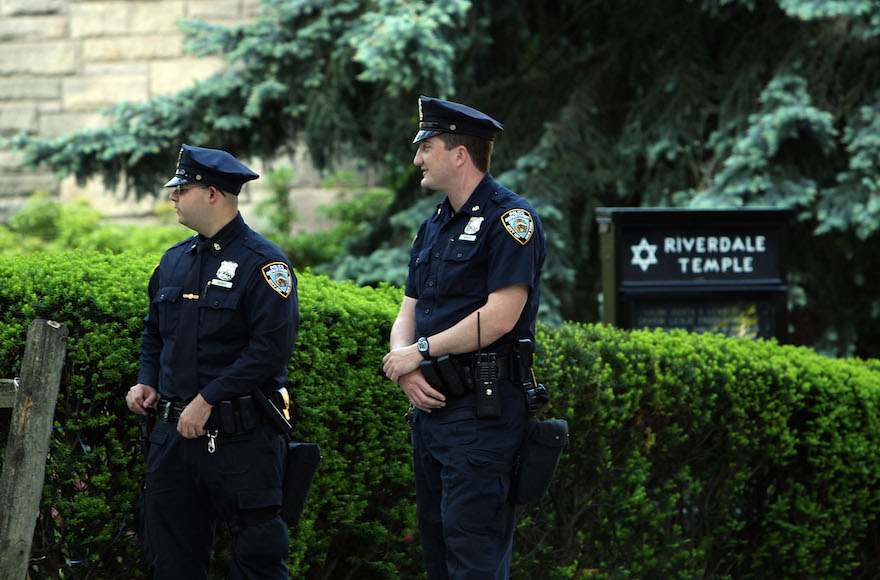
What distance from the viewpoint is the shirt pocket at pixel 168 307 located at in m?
3.72

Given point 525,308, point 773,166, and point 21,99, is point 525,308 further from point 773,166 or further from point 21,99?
point 21,99

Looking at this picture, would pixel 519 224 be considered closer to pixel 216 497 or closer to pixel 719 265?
pixel 216 497

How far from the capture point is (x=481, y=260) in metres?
3.72

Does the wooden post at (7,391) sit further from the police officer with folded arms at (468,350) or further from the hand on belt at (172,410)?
the police officer with folded arms at (468,350)

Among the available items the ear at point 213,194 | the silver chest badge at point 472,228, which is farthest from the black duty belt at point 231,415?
the silver chest badge at point 472,228

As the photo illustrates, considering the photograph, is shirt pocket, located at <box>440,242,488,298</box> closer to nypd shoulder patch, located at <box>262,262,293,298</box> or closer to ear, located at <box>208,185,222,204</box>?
nypd shoulder patch, located at <box>262,262,293,298</box>

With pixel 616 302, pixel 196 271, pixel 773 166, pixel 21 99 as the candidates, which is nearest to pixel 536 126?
pixel 773 166

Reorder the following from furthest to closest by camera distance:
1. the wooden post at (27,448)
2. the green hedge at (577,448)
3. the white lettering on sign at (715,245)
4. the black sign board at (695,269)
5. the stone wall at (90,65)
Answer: the stone wall at (90,65)
the white lettering on sign at (715,245)
the black sign board at (695,269)
the green hedge at (577,448)
the wooden post at (27,448)

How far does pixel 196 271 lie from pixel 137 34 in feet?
27.0

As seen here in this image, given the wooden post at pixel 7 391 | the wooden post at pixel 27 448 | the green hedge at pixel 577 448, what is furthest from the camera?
the green hedge at pixel 577 448

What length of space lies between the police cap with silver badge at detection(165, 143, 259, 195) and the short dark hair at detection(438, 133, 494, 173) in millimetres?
674

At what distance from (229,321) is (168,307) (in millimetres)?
229

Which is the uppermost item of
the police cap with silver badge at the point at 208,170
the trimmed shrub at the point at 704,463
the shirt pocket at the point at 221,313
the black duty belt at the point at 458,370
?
the police cap with silver badge at the point at 208,170

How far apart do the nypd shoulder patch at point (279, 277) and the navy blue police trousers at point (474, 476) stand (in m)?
0.63
